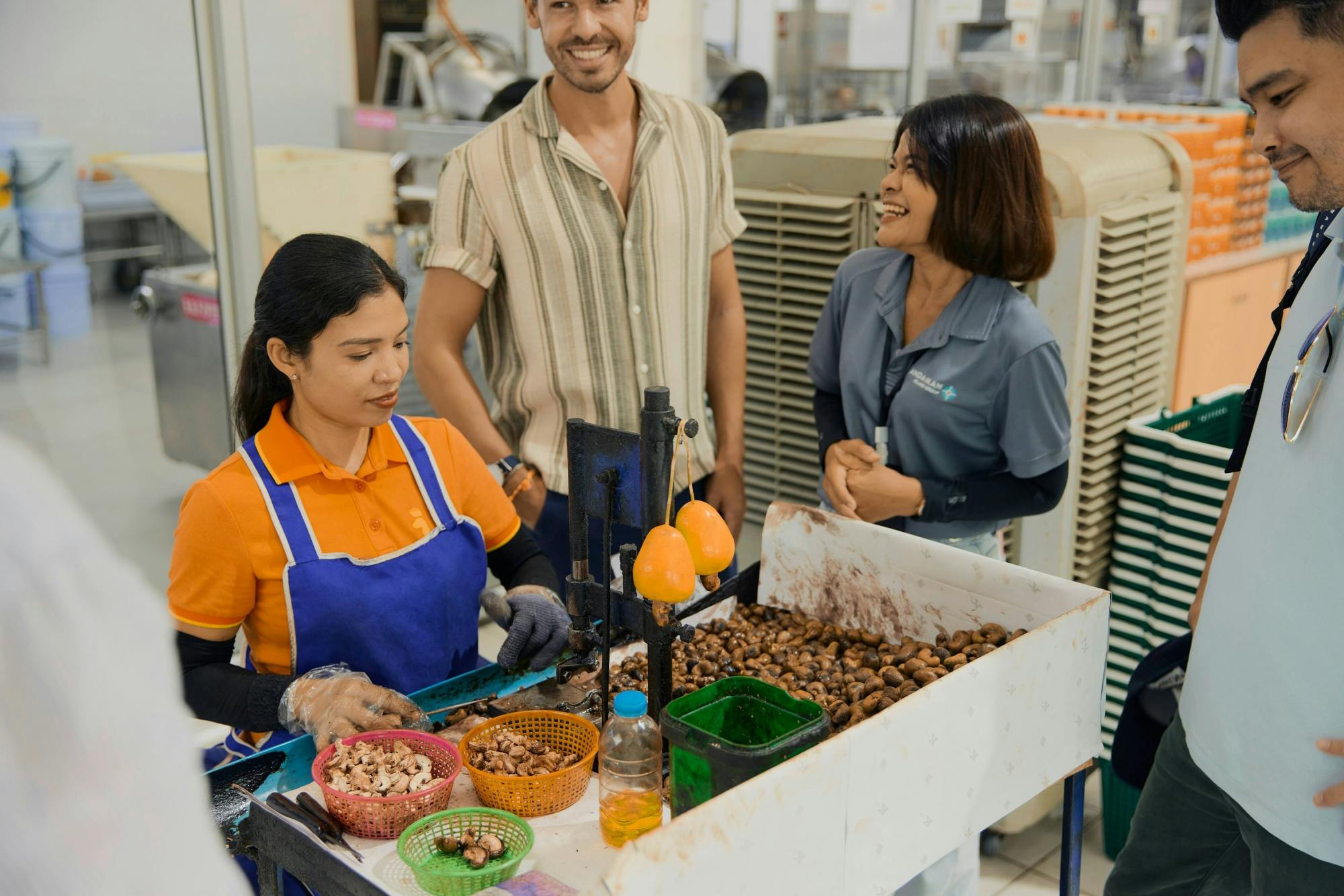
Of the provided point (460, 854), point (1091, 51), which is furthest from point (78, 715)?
point (1091, 51)

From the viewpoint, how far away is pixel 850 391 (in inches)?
95.0

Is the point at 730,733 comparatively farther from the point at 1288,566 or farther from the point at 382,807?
the point at 1288,566

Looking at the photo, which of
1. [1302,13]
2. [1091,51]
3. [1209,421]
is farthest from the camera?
[1091,51]

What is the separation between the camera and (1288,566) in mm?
1468

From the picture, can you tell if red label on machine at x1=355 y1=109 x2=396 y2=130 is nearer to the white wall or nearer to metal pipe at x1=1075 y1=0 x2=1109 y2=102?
the white wall

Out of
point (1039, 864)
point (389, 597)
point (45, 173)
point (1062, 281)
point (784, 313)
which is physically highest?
point (45, 173)

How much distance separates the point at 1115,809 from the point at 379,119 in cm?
324

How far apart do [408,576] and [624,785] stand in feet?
1.95

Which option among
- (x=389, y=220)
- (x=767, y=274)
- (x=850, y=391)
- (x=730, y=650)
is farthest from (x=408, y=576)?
(x=389, y=220)

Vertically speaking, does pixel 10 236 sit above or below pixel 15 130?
below

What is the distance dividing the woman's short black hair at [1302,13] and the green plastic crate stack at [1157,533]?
1.60 metres

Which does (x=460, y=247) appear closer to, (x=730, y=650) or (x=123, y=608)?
(x=730, y=650)

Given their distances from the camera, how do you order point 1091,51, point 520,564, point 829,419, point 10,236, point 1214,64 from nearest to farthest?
point 520,564
point 829,419
point 10,236
point 1091,51
point 1214,64

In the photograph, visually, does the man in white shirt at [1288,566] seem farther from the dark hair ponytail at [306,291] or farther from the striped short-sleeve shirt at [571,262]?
the dark hair ponytail at [306,291]
